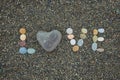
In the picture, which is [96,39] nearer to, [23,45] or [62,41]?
[62,41]

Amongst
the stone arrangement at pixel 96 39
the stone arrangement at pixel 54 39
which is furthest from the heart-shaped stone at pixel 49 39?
the stone arrangement at pixel 96 39

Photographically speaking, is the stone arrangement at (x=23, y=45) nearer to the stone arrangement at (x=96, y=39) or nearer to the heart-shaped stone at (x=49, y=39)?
the heart-shaped stone at (x=49, y=39)

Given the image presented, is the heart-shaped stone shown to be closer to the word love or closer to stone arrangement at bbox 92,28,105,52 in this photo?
the word love

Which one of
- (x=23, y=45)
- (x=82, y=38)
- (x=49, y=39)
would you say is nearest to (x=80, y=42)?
(x=82, y=38)

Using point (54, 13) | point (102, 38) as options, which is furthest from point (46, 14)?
point (102, 38)

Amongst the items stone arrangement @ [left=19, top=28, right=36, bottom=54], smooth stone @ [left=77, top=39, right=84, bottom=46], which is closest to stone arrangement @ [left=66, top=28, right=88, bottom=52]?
smooth stone @ [left=77, top=39, right=84, bottom=46]

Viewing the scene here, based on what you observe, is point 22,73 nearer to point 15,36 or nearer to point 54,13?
point 15,36

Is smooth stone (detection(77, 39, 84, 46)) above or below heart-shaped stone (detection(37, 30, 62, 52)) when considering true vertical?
below
